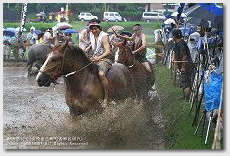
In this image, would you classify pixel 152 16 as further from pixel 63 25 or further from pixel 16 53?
pixel 16 53

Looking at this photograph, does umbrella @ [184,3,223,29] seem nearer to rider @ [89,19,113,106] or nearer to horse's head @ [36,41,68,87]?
rider @ [89,19,113,106]

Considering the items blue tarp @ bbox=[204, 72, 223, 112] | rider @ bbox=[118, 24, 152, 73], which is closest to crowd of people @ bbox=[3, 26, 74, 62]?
rider @ bbox=[118, 24, 152, 73]

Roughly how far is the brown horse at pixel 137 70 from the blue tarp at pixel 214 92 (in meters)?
3.80

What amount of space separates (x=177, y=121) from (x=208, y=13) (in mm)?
3631

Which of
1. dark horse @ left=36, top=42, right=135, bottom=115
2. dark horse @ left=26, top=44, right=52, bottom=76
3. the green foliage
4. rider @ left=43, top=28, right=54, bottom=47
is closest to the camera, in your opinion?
dark horse @ left=36, top=42, right=135, bottom=115

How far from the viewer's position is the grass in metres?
12.5

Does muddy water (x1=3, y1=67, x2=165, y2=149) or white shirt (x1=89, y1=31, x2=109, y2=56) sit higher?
white shirt (x1=89, y1=31, x2=109, y2=56)

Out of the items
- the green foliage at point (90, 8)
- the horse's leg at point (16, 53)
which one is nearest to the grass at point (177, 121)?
the green foliage at point (90, 8)

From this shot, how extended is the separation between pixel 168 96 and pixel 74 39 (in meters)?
2.98

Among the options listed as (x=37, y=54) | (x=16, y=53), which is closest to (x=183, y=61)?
(x=37, y=54)

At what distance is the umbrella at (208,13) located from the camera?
A: 14375 mm

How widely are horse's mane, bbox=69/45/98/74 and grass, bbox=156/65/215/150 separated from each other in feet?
6.81

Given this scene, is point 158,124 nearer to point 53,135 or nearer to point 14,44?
point 53,135

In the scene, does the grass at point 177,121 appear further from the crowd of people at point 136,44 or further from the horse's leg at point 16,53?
the horse's leg at point 16,53
